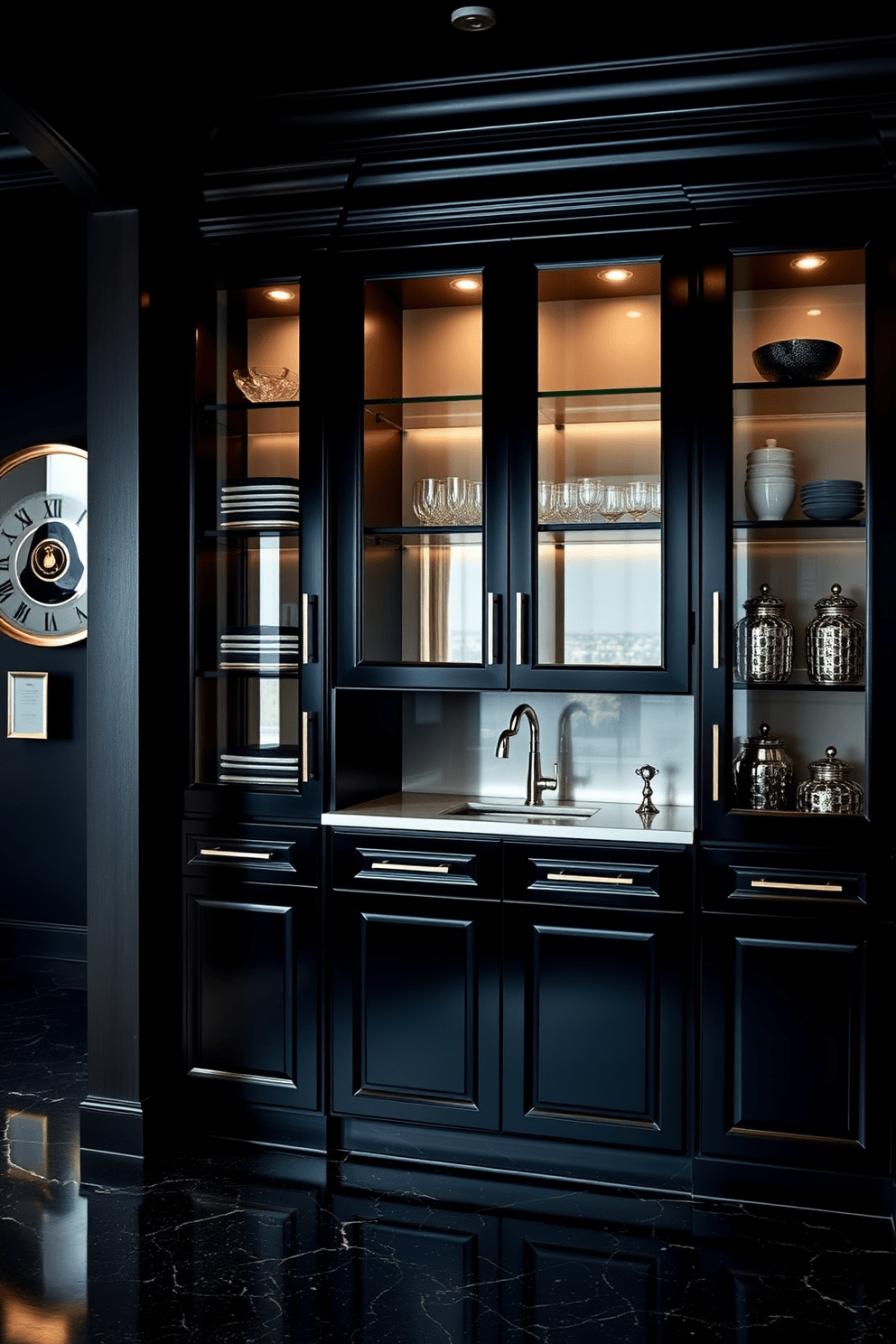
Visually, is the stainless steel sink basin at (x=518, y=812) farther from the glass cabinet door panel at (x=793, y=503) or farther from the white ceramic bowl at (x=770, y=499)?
the white ceramic bowl at (x=770, y=499)

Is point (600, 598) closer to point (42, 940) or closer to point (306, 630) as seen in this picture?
point (306, 630)

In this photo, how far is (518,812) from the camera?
11.8 ft

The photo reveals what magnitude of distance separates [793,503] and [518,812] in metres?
1.26

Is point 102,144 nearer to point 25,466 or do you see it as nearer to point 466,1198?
point 25,466

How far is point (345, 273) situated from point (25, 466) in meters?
2.17

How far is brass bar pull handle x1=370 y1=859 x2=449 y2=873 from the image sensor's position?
3.23 meters

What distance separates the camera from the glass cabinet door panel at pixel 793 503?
3.04m

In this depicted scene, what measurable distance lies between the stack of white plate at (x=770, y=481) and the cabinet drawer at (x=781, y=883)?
0.91m

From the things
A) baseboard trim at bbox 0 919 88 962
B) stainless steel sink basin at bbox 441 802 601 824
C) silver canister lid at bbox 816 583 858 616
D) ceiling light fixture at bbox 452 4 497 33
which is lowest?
baseboard trim at bbox 0 919 88 962

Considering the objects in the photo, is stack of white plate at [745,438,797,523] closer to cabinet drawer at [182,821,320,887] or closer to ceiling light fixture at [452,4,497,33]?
ceiling light fixture at [452,4,497,33]

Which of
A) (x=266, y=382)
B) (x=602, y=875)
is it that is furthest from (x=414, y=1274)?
(x=266, y=382)

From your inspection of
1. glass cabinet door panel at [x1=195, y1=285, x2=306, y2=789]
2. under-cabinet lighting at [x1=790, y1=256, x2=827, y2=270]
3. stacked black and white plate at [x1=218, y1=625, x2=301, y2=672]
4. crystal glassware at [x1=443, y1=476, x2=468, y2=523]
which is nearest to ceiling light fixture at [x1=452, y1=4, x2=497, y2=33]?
glass cabinet door panel at [x1=195, y1=285, x2=306, y2=789]

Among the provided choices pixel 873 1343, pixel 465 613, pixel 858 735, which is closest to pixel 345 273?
pixel 465 613

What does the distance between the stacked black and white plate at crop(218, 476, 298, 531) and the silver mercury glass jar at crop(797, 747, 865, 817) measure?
5.37 feet
